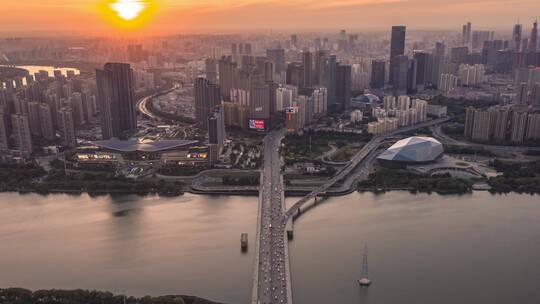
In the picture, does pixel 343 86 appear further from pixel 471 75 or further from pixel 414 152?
Answer: pixel 471 75

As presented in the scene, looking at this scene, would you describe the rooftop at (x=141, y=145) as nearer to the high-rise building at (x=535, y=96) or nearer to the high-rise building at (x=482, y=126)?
the high-rise building at (x=482, y=126)

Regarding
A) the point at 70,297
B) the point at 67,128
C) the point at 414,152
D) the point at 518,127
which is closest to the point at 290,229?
the point at 70,297

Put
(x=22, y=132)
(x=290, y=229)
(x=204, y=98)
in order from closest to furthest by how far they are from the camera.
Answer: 1. (x=290, y=229)
2. (x=22, y=132)
3. (x=204, y=98)

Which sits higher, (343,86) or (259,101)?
(343,86)

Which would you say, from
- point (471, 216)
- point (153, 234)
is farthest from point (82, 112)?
point (471, 216)

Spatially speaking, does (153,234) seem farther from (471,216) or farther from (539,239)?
(539,239)

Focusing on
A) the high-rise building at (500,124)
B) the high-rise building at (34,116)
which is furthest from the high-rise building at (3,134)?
the high-rise building at (500,124)
